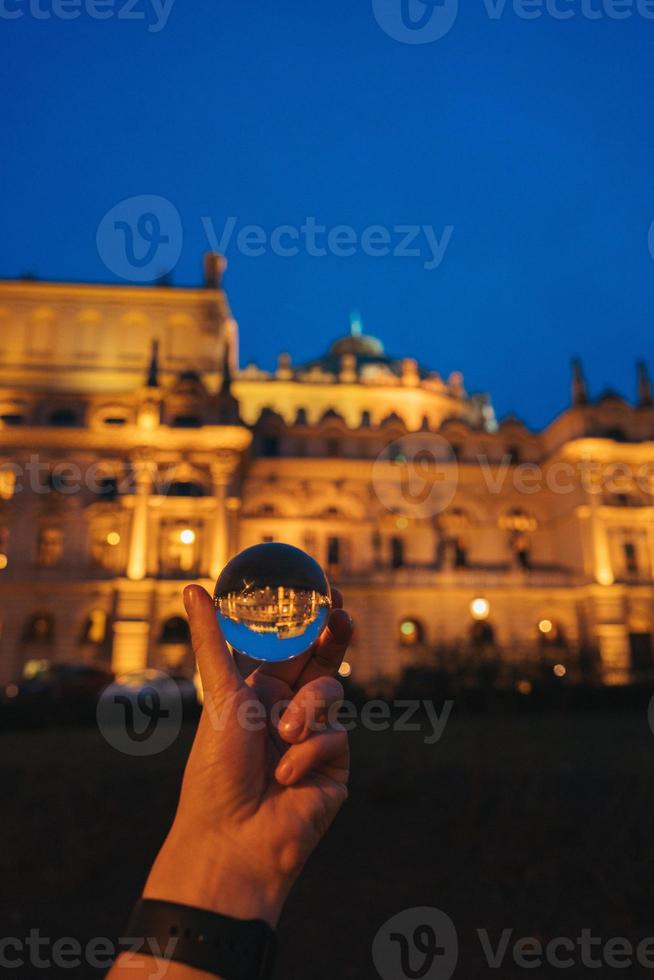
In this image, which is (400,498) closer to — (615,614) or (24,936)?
(615,614)

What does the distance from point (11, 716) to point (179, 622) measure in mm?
15594

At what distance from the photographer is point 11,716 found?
58.2 feet

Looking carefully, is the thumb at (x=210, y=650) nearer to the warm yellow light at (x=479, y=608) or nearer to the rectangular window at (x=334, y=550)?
the warm yellow light at (x=479, y=608)

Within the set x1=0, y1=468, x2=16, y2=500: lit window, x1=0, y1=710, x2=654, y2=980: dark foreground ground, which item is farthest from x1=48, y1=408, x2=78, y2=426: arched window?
x1=0, y1=710, x2=654, y2=980: dark foreground ground

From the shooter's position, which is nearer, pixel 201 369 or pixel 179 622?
pixel 179 622

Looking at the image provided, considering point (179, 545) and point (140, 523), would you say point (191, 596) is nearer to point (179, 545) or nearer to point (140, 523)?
point (140, 523)

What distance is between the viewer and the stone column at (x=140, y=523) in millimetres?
33625

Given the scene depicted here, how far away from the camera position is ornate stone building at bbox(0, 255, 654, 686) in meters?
33.6

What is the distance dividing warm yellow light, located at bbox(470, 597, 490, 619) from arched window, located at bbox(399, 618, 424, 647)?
2934 mm

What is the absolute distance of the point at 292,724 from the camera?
2465 mm

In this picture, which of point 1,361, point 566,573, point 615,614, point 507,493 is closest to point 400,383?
point 507,493

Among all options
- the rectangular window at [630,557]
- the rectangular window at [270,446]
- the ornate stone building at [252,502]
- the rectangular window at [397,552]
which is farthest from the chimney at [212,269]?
the rectangular window at [630,557]

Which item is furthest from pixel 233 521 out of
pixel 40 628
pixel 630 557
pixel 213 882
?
pixel 213 882

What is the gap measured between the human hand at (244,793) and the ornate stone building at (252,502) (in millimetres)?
29848
